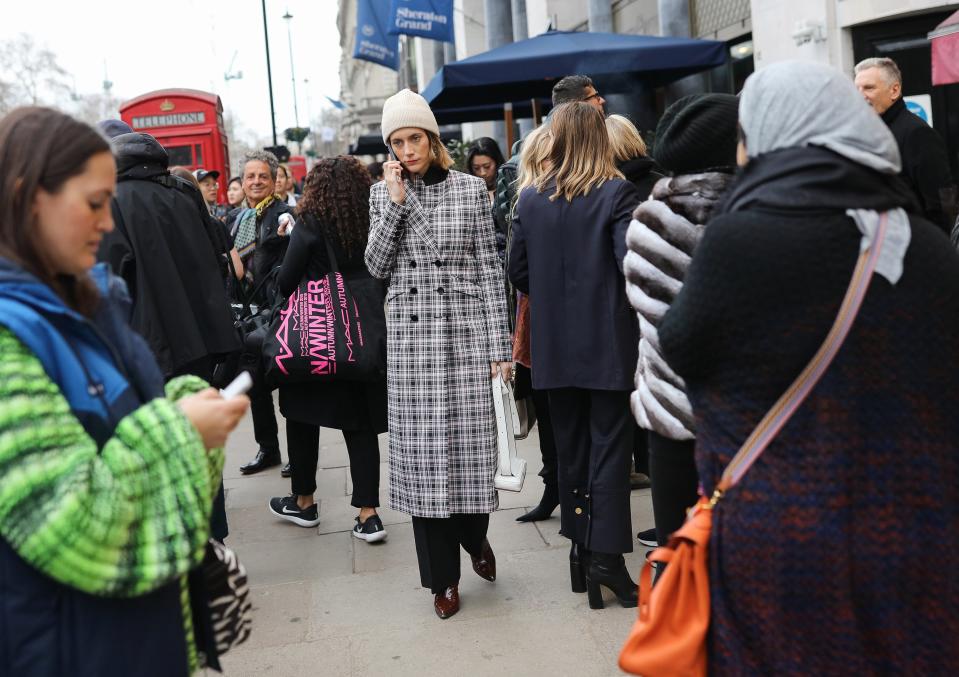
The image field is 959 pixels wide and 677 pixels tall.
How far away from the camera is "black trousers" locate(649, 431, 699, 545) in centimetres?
353

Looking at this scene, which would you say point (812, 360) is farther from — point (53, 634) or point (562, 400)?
point (562, 400)

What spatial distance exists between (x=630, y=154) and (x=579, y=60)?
13.1 ft

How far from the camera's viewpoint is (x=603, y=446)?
431 cm

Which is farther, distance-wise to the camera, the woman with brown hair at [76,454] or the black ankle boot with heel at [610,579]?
the black ankle boot with heel at [610,579]

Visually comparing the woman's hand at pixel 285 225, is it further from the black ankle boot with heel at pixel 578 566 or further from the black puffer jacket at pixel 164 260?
the black ankle boot with heel at pixel 578 566

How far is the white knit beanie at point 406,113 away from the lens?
437 cm

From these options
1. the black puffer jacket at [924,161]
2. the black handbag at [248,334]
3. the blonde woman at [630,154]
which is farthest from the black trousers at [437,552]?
the black puffer jacket at [924,161]

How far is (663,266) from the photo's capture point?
340cm

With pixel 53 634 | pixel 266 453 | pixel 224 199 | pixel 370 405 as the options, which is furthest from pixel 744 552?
pixel 224 199

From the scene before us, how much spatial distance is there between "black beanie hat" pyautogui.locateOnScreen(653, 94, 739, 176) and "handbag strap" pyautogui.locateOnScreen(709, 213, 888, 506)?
1.28 m

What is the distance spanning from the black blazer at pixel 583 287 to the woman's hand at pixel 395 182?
50 cm

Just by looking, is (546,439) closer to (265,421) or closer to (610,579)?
(610,579)

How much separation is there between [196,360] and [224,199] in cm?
1711

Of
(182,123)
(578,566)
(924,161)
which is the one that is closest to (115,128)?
(578,566)
